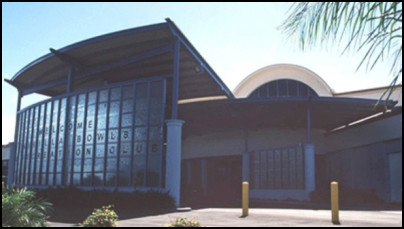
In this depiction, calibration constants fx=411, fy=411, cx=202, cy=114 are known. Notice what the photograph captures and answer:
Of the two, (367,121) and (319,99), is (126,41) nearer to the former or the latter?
(319,99)

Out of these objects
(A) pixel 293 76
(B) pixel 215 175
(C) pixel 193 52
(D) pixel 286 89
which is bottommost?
(B) pixel 215 175

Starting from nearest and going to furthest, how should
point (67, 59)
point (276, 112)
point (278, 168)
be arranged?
point (67, 59) → point (276, 112) → point (278, 168)

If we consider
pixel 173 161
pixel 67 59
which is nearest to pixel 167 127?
pixel 173 161

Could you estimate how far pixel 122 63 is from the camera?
24172mm

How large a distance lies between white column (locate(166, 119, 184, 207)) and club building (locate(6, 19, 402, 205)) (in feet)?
0.16

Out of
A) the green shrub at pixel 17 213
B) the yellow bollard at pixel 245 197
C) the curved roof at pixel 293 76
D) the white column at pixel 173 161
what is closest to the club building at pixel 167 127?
the white column at pixel 173 161

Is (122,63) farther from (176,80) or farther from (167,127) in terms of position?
(167,127)

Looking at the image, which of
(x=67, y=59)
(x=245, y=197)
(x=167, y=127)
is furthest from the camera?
(x=67, y=59)

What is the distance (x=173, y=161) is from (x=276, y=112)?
438 inches

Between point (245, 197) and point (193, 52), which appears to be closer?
point (245, 197)

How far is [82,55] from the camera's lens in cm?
2447

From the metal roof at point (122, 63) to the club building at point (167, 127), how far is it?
0.25 feet

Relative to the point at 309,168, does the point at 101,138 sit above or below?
above

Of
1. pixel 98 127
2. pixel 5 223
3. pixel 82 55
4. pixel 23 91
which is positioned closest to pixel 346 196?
pixel 98 127
